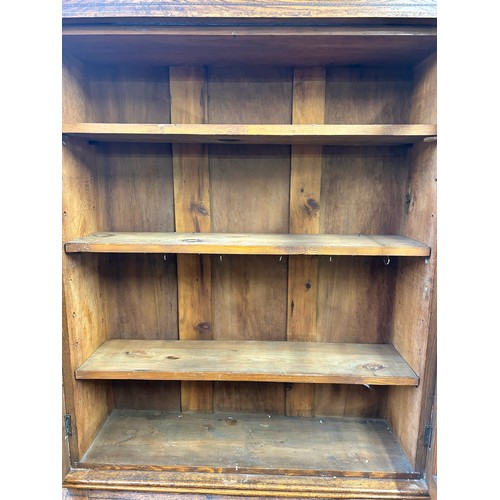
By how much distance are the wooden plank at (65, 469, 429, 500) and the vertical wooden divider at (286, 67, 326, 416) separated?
1.01 feet

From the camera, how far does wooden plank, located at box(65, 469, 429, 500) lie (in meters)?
1.05

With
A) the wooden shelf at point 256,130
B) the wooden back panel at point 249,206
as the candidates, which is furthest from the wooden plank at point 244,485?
the wooden shelf at point 256,130

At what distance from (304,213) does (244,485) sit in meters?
0.91

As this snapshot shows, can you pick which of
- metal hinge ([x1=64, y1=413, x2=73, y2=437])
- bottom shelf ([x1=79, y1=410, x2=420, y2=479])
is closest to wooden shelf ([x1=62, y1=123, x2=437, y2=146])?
metal hinge ([x1=64, y1=413, x2=73, y2=437])

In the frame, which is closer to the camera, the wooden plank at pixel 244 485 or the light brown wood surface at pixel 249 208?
the wooden plank at pixel 244 485

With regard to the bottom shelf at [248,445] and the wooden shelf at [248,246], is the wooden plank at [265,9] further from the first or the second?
the bottom shelf at [248,445]

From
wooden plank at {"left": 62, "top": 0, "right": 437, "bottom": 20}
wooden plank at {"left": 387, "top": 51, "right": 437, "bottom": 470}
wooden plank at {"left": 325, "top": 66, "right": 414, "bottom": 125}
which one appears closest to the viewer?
wooden plank at {"left": 62, "top": 0, "right": 437, "bottom": 20}

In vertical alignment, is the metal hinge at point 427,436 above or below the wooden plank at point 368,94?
below

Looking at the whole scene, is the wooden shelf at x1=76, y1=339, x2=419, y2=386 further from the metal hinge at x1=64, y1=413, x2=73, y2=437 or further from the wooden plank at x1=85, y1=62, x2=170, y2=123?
the wooden plank at x1=85, y1=62, x2=170, y2=123

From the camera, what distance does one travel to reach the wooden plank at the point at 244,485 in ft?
3.43

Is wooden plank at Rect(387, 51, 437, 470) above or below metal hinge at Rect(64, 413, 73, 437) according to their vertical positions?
above

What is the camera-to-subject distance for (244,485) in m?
1.05
